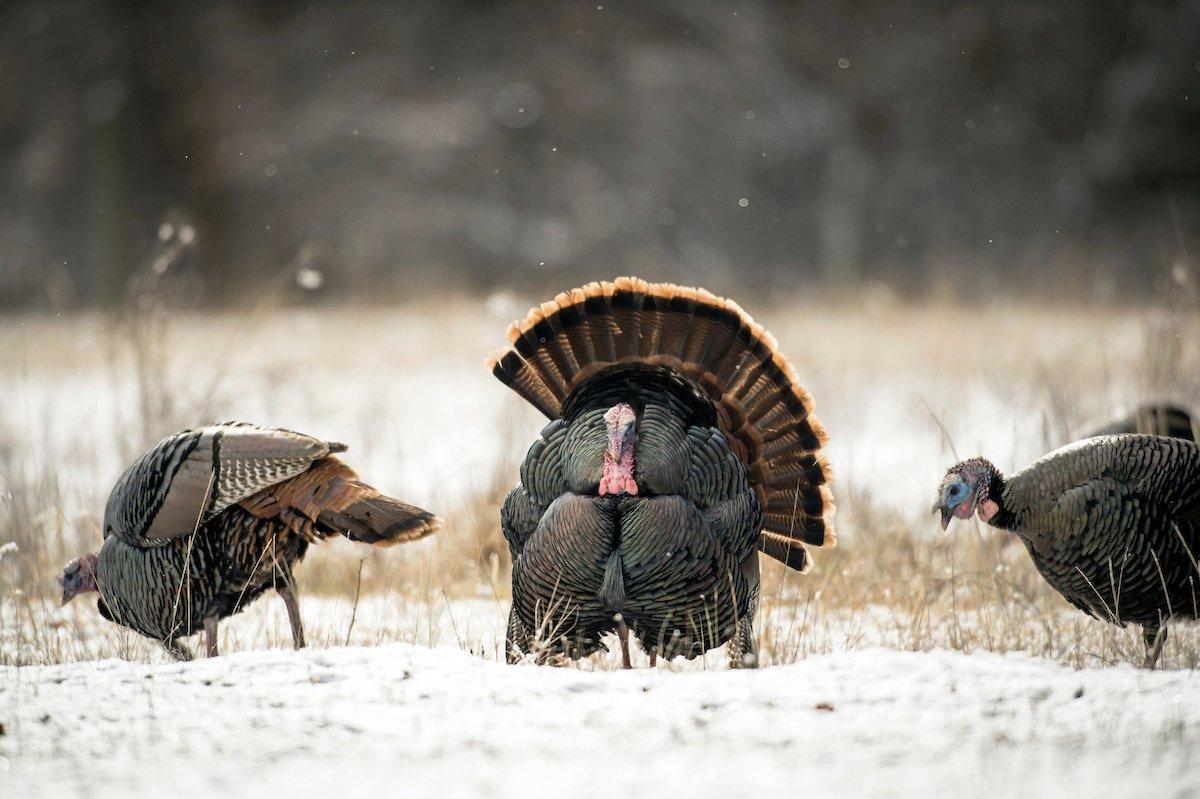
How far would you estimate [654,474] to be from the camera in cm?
369

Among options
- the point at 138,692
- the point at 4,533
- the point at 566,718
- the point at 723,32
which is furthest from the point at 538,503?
the point at 723,32

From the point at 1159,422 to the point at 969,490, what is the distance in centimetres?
133

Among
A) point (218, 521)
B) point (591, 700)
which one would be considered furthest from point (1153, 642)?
point (218, 521)

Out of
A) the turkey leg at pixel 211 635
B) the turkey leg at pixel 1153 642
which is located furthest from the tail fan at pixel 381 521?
→ the turkey leg at pixel 1153 642

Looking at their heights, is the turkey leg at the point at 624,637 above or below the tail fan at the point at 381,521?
below

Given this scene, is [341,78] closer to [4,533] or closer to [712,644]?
[4,533]

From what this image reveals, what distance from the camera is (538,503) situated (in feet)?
12.9

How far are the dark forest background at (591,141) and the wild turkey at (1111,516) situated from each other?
11.5 meters

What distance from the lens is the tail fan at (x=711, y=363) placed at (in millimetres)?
4027

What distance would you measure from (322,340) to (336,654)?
361 inches

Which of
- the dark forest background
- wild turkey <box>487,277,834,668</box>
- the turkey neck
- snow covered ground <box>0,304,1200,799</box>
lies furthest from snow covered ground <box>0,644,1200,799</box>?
the dark forest background

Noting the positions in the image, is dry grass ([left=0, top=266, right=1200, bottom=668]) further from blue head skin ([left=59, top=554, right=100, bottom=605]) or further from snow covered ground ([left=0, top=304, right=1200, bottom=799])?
blue head skin ([left=59, top=554, right=100, bottom=605])

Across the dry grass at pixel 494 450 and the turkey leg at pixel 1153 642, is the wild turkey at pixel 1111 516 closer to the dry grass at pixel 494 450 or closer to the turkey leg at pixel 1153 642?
the turkey leg at pixel 1153 642

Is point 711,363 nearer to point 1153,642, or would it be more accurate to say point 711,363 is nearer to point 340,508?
point 340,508
